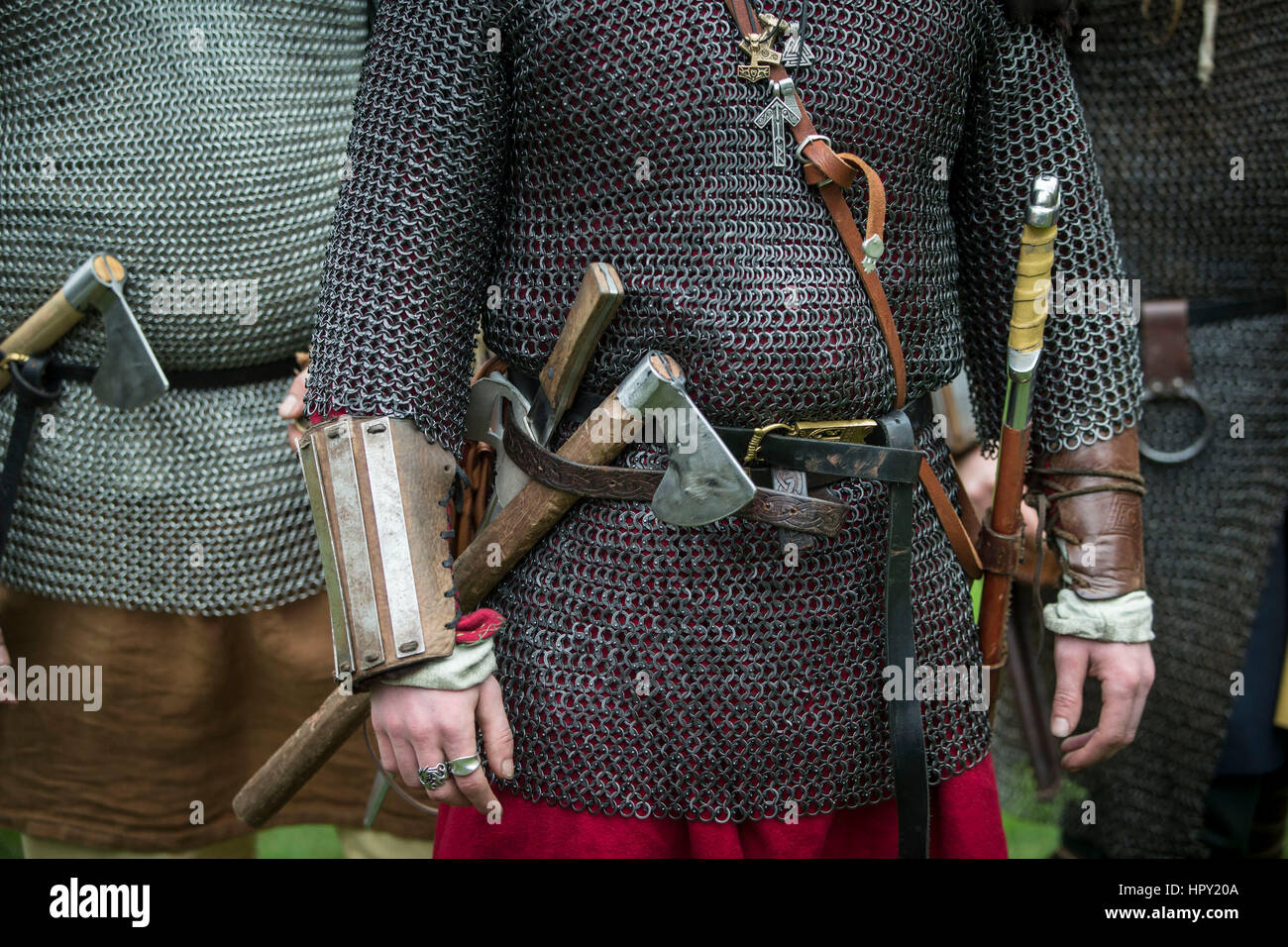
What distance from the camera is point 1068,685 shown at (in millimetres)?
2113

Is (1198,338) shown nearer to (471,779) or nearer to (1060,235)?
(1060,235)

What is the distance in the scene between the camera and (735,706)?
6.20 ft

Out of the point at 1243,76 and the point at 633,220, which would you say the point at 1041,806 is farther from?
the point at 633,220

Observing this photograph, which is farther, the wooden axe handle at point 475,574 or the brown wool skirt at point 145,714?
the brown wool skirt at point 145,714

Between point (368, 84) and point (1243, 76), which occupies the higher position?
point (1243, 76)

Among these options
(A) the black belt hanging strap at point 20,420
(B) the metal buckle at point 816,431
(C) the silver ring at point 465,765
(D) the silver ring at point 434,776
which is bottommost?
(D) the silver ring at point 434,776

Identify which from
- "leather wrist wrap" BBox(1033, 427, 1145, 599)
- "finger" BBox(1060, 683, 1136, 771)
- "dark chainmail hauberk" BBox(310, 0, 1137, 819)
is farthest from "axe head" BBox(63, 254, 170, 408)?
"finger" BBox(1060, 683, 1136, 771)

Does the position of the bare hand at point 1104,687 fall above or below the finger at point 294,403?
below

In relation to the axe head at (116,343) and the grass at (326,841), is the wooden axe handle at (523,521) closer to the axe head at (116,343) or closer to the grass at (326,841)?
the axe head at (116,343)

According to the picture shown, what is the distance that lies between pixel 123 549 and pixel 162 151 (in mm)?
779

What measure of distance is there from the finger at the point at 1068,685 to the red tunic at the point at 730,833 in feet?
0.47

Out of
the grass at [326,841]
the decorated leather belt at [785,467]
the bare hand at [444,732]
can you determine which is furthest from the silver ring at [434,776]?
the grass at [326,841]

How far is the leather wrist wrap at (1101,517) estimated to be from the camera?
6.88 feet

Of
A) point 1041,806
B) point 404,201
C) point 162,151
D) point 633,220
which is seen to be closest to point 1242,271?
point 1041,806
